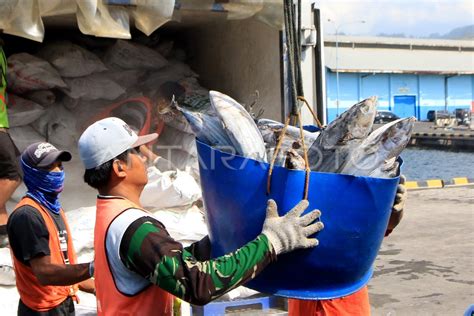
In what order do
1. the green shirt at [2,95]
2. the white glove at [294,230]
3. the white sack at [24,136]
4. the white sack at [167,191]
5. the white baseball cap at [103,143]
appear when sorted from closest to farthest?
the white glove at [294,230] < the white baseball cap at [103,143] < the green shirt at [2,95] < the white sack at [167,191] < the white sack at [24,136]

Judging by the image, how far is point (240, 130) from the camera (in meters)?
1.89

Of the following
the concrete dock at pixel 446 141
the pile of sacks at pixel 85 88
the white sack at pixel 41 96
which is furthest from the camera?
the concrete dock at pixel 446 141

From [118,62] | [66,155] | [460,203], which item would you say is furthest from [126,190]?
[460,203]

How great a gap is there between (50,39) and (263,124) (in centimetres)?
348

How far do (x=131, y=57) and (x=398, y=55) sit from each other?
130 feet

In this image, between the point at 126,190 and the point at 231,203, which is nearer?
the point at 231,203

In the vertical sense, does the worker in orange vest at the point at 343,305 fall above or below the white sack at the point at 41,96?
below

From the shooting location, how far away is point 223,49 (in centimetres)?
525

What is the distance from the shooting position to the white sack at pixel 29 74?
4770 millimetres

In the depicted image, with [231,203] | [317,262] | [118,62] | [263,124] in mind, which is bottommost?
[317,262]

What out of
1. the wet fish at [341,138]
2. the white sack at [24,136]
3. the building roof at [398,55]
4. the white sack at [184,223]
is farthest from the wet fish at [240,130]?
the building roof at [398,55]

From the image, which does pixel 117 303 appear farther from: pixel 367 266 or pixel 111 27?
pixel 111 27

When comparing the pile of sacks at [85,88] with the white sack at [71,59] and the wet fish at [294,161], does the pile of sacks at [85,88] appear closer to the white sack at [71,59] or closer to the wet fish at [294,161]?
the white sack at [71,59]

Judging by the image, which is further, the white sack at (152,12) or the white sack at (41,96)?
the white sack at (41,96)
